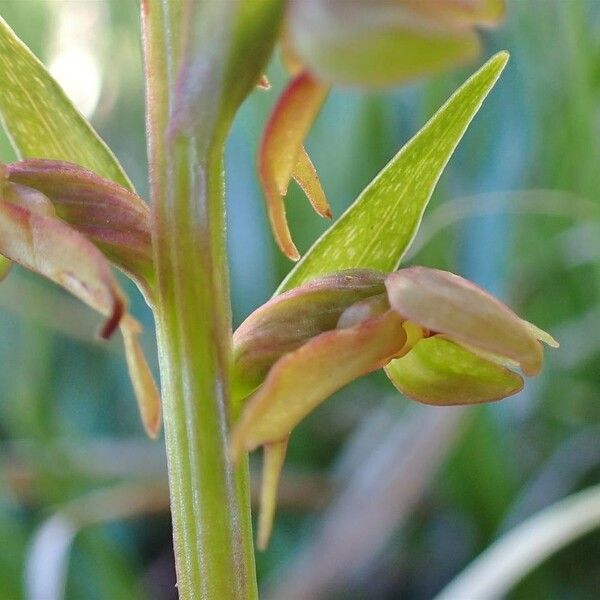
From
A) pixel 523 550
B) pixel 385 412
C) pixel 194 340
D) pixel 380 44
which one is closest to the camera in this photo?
pixel 380 44

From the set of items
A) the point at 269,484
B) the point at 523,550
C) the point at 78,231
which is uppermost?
the point at 78,231

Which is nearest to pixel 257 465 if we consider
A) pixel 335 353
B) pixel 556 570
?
pixel 556 570

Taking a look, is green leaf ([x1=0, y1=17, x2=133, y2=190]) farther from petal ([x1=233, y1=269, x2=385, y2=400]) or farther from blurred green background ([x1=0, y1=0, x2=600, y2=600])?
blurred green background ([x1=0, y1=0, x2=600, y2=600])

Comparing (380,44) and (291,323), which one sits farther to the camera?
(291,323)

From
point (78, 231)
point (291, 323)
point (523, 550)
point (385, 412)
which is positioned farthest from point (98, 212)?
point (385, 412)

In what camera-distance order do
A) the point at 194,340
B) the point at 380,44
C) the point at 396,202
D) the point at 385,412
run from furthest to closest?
the point at 385,412 → the point at 396,202 → the point at 194,340 → the point at 380,44

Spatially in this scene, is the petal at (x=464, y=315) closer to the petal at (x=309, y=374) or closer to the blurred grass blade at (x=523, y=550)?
the petal at (x=309, y=374)

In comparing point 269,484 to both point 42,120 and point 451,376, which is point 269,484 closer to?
point 451,376
